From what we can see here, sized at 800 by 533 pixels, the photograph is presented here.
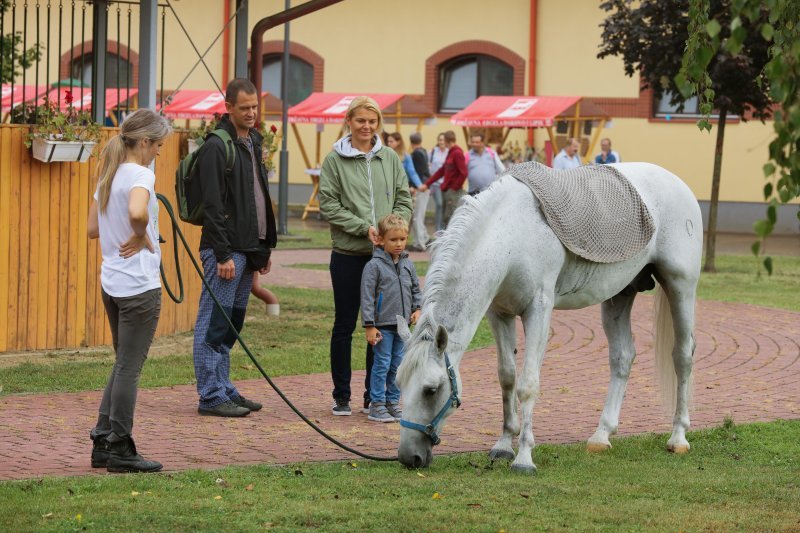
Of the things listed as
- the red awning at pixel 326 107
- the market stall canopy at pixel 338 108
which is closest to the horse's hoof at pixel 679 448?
the red awning at pixel 326 107

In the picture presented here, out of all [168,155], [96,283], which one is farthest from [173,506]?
[168,155]

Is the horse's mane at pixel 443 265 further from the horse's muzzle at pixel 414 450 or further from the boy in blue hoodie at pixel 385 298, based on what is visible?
the boy in blue hoodie at pixel 385 298

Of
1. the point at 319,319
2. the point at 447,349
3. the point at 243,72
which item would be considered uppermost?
the point at 243,72

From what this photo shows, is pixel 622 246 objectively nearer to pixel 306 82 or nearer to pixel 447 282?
pixel 447 282

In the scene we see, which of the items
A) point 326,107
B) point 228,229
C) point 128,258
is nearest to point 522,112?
point 326,107

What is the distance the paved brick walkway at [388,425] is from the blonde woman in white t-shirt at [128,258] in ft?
1.13

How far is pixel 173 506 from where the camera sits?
5875 mm

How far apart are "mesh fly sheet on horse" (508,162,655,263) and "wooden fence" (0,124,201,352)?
14.8 feet

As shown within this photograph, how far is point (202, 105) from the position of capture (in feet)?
101

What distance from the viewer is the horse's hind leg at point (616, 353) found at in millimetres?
7828

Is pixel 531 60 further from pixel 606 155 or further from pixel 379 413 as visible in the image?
pixel 379 413

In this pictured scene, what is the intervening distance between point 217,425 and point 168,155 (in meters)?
4.03

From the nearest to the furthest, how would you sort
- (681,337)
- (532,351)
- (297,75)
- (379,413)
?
(532,351) → (681,337) → (379,413) → (297,75)

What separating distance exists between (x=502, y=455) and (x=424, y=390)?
0.92m
